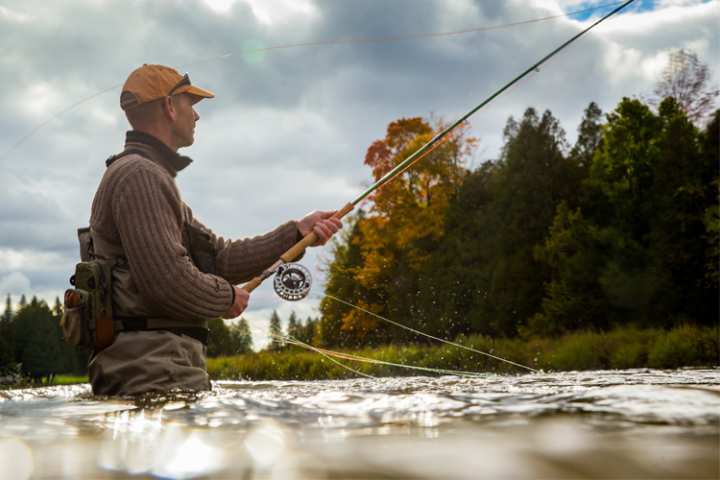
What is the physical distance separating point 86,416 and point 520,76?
343 cm

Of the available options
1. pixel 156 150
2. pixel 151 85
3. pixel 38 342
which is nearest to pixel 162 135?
pixel 156 150

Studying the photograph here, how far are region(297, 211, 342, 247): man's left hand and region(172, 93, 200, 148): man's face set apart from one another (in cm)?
85

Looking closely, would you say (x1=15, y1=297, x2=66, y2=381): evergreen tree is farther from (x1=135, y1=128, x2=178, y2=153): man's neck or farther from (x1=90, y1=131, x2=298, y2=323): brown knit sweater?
(x1=90, y1=131, x2=298, y2=323): brown knit sweater

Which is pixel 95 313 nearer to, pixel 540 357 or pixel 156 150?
pixel 156 150

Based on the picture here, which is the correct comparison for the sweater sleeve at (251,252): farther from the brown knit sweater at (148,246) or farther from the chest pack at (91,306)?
the chest pack at (91,306)

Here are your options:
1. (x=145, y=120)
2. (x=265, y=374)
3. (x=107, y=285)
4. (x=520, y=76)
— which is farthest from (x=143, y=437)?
(x=265, y=374)

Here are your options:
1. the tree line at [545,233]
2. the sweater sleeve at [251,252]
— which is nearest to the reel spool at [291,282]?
the sweater sleeve at [251,252]

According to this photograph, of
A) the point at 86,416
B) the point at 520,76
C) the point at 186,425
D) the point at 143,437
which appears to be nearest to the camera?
the point at 143,437

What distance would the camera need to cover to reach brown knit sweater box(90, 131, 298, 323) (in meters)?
2.96

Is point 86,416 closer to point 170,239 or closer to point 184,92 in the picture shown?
point 170,239

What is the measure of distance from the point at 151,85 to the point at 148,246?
0.96 meters

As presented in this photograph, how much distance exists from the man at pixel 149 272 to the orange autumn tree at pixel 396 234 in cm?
2107

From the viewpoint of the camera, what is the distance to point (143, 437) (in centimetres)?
158

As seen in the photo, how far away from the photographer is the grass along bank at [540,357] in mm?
11914
